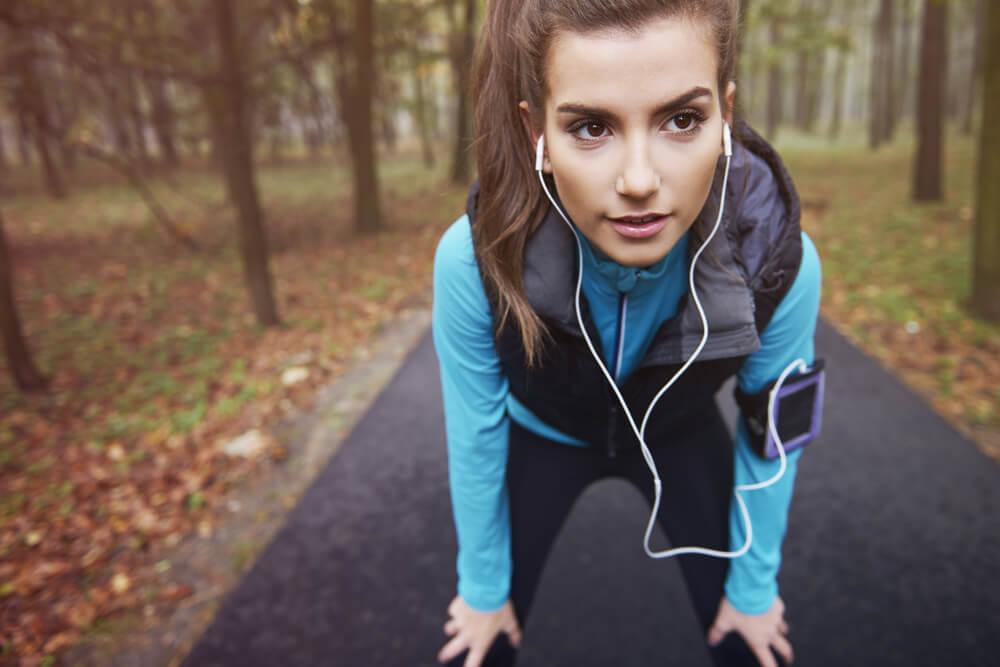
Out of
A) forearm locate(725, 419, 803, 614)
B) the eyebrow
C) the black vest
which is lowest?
forearm locate(725, 419, 803, 614)

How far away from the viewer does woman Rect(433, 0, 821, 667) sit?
1156 millimetres

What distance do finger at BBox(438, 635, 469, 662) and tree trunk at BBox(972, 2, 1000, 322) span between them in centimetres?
575

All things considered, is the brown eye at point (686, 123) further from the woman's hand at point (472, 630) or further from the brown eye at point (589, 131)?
the woman's hand at point (472, 630)

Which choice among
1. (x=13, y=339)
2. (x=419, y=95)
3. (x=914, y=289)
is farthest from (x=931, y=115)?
(x=419, y=95)

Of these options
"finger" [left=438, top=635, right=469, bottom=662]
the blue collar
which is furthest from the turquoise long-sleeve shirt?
"finger" [left=438, top=635, right=469, bottom=662]

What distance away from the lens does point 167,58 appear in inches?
306

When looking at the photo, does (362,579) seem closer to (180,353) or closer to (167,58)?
(180,353)

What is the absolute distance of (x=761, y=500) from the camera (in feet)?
5.92

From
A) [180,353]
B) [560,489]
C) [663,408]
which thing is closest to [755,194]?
[663,408]

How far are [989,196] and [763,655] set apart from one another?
17.1 feet

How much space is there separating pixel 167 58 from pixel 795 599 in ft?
29.0

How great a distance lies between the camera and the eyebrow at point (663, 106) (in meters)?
1.13

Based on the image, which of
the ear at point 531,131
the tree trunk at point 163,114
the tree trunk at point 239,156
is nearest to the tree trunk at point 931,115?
the tree trunk at point 239,156

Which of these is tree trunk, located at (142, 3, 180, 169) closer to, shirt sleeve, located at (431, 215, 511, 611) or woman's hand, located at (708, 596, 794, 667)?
shirt sleeve, located at (431, 215, 511, 611)
